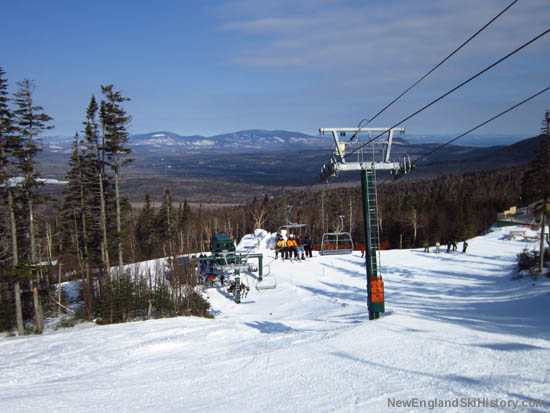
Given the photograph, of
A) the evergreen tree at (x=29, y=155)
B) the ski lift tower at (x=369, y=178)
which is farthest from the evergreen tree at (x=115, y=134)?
the ski lift tower at (x=369, y=178)

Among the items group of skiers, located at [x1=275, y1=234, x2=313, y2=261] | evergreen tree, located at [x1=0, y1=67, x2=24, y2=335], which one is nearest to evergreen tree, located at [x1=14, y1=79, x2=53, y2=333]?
evergreen tree, located at [x1=0, y1=67, x2=24, y2=335]

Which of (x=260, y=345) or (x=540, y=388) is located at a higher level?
(x=540, y=388)

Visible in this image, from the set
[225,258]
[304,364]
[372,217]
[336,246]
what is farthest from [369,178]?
[336,246]

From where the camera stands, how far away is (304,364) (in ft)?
32.1

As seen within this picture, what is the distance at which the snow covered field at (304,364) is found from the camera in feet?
23.4

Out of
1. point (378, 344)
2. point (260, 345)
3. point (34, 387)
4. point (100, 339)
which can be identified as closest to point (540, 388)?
point (378, 344)

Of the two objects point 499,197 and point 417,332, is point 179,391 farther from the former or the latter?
point 499,197

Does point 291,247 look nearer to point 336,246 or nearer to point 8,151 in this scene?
point 336,246

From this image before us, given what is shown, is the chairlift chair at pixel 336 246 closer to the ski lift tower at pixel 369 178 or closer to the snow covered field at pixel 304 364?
the snow covered field at pixel 304 364

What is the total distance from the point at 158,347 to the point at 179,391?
595cm

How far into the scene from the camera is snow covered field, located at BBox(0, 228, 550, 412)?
7.12 meters

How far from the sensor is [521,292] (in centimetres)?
2202

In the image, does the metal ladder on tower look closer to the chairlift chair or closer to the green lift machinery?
the chairlift chair

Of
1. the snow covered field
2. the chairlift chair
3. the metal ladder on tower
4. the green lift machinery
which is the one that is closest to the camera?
the snow covered field
